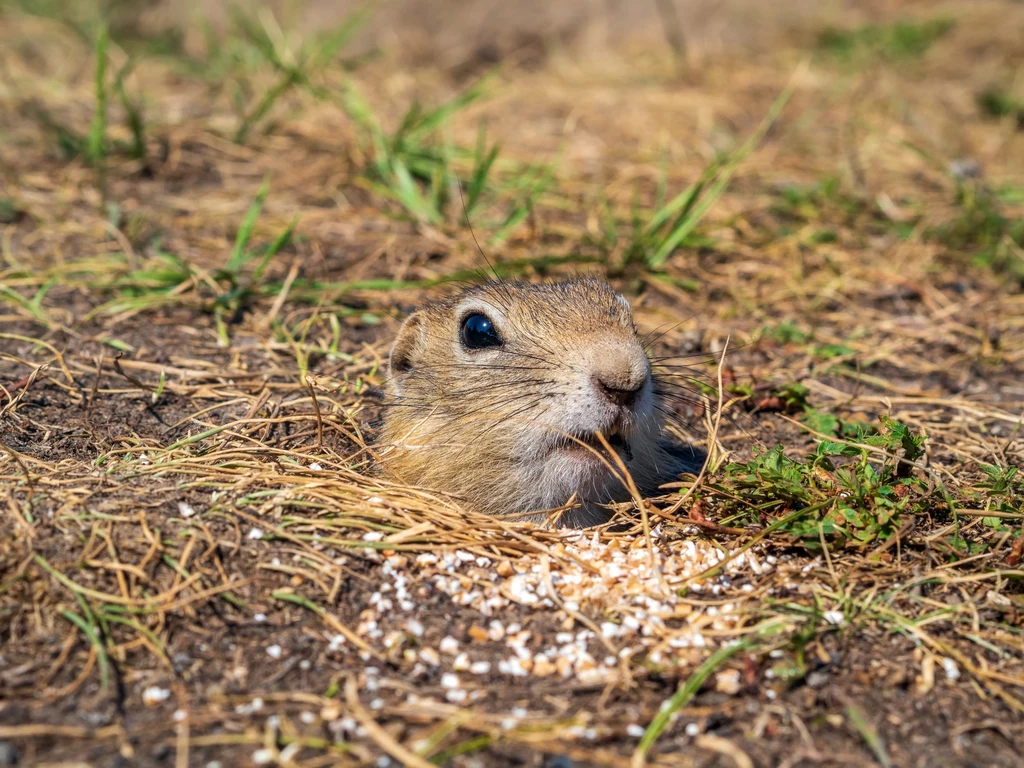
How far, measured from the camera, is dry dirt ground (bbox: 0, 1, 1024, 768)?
2562 mm

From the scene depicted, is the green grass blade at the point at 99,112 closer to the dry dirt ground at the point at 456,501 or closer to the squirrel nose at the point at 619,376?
the dry dirt ground at the point at 456,501

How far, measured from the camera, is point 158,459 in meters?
3.40

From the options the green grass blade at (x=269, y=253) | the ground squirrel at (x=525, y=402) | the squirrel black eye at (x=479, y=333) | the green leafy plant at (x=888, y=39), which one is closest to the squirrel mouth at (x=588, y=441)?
the ground squirrel at (x=525, y=402)

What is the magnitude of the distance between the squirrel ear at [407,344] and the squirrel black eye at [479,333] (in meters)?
0.29

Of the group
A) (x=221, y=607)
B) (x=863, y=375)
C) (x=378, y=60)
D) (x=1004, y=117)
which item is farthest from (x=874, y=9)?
(x=221, y=607)

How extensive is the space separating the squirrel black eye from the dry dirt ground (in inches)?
23.0

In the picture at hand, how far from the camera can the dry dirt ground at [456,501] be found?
256cm

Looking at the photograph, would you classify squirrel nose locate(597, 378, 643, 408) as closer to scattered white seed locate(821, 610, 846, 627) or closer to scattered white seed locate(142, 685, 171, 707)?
scattered white seed locate(821, 610, 846, 627)

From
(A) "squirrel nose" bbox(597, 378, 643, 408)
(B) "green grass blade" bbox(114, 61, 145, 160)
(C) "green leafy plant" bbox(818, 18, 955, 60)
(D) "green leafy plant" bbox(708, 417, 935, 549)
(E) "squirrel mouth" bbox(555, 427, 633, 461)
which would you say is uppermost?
(C) "green leafy plant" bbox(818, 18, 955, 60)

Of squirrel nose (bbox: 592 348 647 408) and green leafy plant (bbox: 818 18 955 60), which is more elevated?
green leafy plant (bbox: 818 18 955 60)

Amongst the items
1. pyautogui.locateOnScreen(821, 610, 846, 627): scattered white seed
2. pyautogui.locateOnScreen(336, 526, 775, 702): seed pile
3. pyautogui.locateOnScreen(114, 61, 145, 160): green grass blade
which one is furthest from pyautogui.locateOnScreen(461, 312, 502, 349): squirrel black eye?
pyautogui.locateOnScreen(114, 61, 145, 160): green grass blade

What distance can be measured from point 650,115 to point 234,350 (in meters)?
4.29

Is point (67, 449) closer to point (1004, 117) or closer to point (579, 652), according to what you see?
point (579, 652)

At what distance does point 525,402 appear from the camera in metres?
3.29
